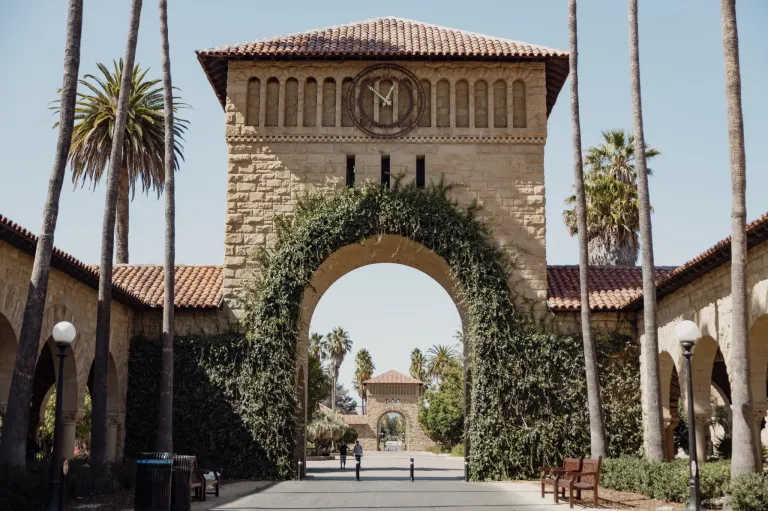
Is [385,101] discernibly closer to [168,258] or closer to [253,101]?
[253,101]

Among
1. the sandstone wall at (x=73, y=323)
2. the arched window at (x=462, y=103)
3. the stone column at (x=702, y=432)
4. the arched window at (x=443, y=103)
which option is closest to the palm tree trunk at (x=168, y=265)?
the sandstone wall at (x=73, y=323)

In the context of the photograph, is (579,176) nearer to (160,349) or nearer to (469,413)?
(469,413)

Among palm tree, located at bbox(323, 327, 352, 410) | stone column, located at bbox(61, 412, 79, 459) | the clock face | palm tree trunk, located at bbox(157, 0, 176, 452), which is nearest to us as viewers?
stone column, located at bbox(61, 412, 79, 459)

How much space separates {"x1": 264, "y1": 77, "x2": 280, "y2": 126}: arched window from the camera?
26109 mm

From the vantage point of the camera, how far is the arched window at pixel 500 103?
86.0 ft

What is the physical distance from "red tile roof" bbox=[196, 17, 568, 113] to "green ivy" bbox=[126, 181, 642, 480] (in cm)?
406

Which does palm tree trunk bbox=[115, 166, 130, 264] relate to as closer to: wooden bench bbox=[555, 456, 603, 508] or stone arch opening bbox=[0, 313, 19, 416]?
stone arch opening bbox=[0, 313, 19, 416]

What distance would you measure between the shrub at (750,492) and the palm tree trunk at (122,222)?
2893cm

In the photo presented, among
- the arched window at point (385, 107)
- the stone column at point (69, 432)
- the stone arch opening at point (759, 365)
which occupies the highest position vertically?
the arched window at point (385, 107)

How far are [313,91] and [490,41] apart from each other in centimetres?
588

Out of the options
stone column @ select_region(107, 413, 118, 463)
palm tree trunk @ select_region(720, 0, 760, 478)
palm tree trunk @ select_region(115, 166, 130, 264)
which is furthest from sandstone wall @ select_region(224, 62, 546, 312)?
palm tree trunk @ select_region(115, 166, 130, 264)

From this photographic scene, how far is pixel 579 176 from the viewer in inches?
898

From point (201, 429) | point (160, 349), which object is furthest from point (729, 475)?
point (160, 349)

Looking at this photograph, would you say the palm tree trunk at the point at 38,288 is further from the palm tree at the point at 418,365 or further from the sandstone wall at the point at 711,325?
the palm tree at the point at 418,365
